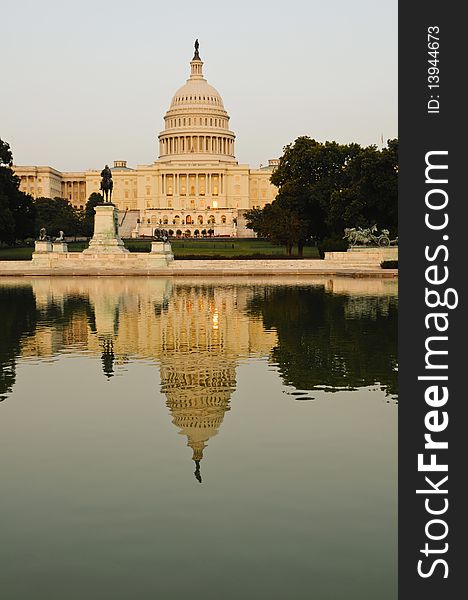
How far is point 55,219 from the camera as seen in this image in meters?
108

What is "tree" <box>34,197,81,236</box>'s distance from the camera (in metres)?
105

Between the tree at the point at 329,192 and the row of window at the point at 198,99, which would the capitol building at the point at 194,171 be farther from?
the tree at the point at 329,192

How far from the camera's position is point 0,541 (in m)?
7.98

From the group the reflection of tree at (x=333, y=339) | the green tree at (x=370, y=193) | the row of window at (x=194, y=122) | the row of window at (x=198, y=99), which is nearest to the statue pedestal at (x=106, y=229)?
the green tree at (x=370, y=193)

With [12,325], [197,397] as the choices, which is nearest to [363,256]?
[12,325]

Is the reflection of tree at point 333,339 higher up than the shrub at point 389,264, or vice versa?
the shrub at point 389,264

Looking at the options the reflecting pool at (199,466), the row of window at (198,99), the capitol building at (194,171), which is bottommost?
the reflecting pool at (199,466)

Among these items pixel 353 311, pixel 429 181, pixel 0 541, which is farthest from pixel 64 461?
pixel 353 311

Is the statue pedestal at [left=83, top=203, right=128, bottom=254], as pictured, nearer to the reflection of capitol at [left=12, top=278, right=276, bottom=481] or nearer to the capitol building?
the reflection of capitol at [left=12, top=278, right=276, bottom=481]

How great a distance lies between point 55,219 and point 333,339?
91263 mm

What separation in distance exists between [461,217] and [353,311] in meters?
18.7

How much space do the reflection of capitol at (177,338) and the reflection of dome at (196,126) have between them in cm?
13495

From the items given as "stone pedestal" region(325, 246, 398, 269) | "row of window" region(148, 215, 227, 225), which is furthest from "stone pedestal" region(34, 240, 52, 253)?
"row of window" region(148, 215, 227, 225)

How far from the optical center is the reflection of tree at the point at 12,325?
16.8 m
